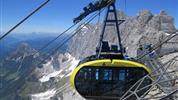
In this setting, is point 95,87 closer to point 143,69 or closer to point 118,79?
point 118,79

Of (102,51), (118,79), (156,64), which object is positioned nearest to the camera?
(118,79)

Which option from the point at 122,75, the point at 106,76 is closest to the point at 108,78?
the point at 106,76

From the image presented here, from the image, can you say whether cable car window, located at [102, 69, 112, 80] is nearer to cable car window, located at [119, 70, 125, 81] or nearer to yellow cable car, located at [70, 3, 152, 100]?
yellow cable car, located at [70, 3, 152, 100]

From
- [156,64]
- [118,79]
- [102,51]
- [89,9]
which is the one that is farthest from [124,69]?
[156,64]

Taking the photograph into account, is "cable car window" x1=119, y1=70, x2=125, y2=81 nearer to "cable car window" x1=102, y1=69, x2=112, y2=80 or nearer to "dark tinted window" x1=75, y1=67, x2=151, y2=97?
"dark tinted window" x1=75, y1=67, x2=151, y2=97

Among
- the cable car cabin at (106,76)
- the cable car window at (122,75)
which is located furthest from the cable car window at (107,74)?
the cable car window at (122,75)

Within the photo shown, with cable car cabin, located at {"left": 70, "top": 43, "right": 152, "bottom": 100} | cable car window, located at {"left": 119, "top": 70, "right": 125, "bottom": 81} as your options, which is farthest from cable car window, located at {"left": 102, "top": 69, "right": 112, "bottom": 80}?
cable car window, located at {"left": 119, "top": 70, "right": 125, "bottom": 81}

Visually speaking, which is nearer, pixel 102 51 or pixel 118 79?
pixel 118 79

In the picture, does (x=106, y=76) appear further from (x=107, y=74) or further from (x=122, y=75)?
(x=122, y=75)
